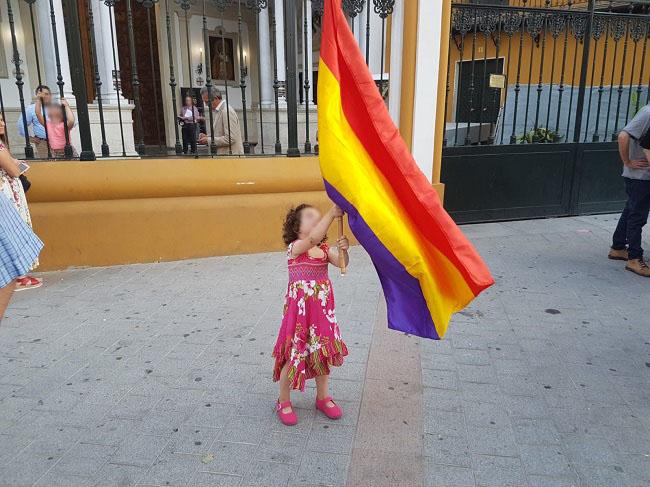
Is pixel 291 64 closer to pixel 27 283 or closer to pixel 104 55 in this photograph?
pixel 27 283

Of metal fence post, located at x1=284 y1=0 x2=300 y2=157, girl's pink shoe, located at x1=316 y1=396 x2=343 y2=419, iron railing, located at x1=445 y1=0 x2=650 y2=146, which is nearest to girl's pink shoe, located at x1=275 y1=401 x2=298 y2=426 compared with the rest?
Result: girl's pink shoe, located at x1=316 y1=396 x2=343 y2=419

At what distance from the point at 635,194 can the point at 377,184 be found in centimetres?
400

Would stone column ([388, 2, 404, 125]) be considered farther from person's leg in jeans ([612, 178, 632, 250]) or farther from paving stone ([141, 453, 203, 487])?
paving stone ([141, 453, 203, 487])

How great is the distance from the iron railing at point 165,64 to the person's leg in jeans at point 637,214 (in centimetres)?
303

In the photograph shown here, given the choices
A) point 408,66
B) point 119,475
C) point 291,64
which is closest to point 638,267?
point 408,66

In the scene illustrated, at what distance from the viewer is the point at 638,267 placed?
538 cm

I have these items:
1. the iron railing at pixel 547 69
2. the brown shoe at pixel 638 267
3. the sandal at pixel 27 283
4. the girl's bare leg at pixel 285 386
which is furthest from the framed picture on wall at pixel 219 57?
the girl's bare leg at pixel 285 386

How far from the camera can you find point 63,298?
4746mm

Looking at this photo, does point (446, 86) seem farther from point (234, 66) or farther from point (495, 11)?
point (234, 66)

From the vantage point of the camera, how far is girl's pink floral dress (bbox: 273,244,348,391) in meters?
2.74

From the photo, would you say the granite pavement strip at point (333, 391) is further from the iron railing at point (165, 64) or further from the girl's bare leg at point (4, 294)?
the iron railing at point (165, 64)

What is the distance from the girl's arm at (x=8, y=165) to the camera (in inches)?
163

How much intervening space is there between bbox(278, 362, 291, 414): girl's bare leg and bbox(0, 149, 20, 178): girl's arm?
290cm

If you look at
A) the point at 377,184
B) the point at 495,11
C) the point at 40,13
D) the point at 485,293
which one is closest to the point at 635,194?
the point at 485,293
